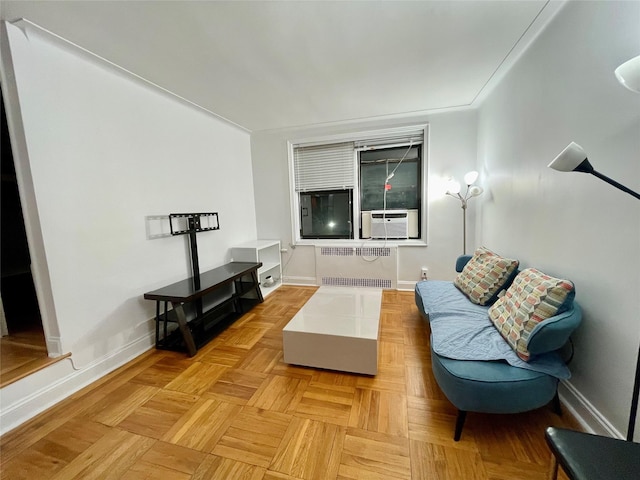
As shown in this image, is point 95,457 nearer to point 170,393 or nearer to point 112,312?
point 170,393

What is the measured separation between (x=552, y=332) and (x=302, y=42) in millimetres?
2309

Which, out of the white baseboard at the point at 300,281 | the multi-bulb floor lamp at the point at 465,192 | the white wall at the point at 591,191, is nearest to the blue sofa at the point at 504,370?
the white wall at the point at 591,191

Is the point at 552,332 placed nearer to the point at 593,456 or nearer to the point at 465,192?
the point at 593,456

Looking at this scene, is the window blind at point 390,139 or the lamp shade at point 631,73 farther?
the window blind at point 390,139

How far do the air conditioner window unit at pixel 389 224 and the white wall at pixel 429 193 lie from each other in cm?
26

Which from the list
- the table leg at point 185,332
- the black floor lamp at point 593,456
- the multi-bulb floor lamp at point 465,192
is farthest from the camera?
the multi-bulb floor lamp at point 465,192

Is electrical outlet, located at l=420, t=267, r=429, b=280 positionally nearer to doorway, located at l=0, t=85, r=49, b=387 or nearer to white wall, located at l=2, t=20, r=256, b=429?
white wall, located at l=2, t=20, r=256, b=429

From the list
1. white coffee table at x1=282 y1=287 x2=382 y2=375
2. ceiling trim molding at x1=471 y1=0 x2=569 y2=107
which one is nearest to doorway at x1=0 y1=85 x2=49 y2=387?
white coffee table at x1=282 y1=287 x2=382 y2=375

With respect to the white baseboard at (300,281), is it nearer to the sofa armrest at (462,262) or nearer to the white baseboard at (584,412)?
the sofa armrest at (462,262)

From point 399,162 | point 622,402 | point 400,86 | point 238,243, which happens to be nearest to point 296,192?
point 238,243

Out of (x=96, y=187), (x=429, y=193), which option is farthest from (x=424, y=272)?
(x=96, y=187)

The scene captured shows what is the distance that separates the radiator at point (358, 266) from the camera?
3.48m

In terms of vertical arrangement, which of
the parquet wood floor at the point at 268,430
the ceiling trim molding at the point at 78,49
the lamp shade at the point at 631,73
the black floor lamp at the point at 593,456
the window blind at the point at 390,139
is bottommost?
the parquet wood floor at the point at 268,430

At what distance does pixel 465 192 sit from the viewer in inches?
124
